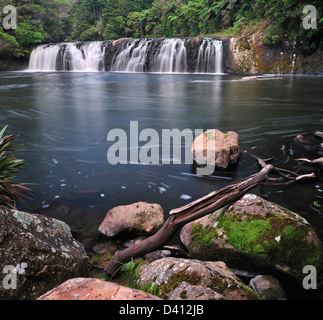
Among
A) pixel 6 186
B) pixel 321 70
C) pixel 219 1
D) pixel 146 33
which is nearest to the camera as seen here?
pixel 6 186

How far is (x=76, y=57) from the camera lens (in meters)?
31.8

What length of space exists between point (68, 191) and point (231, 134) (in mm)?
3542

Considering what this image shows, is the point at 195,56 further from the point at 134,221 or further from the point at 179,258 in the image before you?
the point at 179,258

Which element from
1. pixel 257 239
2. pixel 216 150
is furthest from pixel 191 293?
pixel 216 150

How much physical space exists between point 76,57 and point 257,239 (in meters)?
33.2

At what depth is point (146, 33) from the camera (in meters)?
41.7

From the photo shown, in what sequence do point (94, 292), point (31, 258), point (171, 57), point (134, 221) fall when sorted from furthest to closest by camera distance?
point (171, 57) → point (134, 221) → point (31, 258) → point (94, 292)

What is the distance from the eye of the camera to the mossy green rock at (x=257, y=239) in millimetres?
2898

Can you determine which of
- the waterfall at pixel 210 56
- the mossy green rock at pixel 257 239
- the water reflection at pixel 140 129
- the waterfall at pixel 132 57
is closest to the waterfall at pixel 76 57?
the waterfall at pixel 132 57

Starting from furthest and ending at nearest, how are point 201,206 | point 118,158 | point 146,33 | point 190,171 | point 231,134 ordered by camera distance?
point 146,33, point 118,158, point 231,134, point 190,171, point 201,206

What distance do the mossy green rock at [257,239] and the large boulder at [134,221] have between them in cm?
50

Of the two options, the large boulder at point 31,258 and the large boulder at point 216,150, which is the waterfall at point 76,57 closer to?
the large boulder at point 216,150
